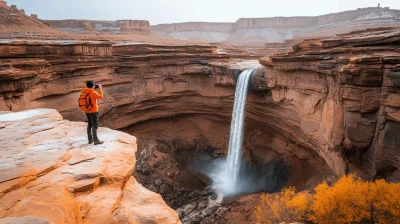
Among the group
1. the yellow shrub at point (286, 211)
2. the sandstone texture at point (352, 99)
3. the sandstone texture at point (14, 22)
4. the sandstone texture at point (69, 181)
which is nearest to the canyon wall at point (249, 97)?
the sandstone texture at point (352, 99)

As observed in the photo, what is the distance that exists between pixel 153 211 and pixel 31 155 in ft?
10.7

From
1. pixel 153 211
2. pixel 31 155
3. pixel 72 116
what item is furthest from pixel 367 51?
pixel 72 116

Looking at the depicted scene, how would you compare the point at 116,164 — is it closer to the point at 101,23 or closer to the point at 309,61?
the point at 309,61

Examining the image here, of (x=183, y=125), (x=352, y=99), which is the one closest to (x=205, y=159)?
(x=183, y=125)

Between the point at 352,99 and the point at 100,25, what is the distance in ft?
150

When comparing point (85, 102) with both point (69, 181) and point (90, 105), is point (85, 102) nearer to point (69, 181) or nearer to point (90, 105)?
point (90, 105)

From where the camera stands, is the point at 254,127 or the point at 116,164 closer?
the point at 116,164

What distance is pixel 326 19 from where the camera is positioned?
53625 millimetres

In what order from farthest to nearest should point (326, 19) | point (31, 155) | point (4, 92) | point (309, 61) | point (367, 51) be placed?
point (326, 19) → point (309, 61) → point (4, 92) → point (367, 51) → point (31, 155)

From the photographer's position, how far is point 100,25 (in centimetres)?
4750

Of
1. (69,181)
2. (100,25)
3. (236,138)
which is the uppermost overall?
(100,25)

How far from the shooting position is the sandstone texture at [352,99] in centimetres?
→ 995

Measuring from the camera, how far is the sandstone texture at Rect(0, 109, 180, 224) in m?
4.56

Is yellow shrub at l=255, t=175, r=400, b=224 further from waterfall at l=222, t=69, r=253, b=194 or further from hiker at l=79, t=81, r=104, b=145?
waterfall at l=222, t=69, r=253, b=194
